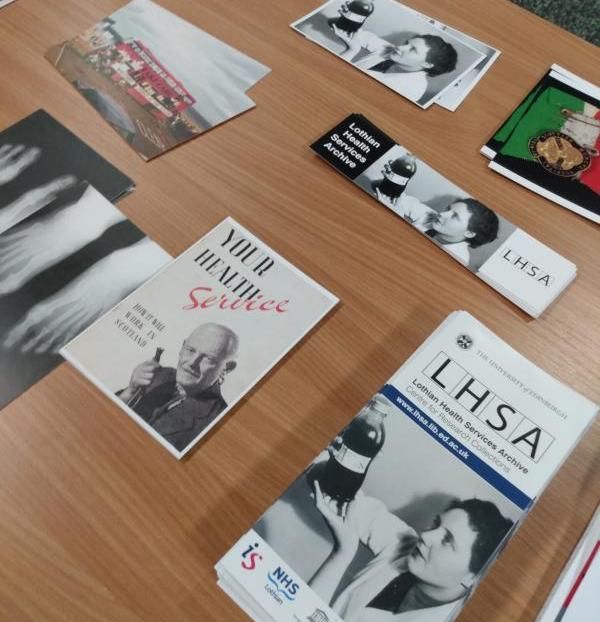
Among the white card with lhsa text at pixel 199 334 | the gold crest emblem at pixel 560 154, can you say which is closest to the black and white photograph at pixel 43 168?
the white card with lhsa text at pixel 199 334

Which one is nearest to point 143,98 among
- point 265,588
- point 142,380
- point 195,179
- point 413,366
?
point 195,179

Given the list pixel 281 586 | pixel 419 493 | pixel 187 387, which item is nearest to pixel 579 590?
pixel 419 493

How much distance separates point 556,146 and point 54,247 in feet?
2.11

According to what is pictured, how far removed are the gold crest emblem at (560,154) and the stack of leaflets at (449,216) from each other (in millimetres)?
118

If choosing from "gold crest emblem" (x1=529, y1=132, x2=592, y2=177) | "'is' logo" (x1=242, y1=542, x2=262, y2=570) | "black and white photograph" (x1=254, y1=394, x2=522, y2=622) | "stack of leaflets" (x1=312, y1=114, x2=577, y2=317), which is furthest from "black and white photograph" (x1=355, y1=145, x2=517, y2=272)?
"'is' logo" (x1=242, y1=542, x2=262, y2=570)

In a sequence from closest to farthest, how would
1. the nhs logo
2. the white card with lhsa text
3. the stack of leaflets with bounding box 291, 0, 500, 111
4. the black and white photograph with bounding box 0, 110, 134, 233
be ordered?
the nhs logo → the white card with lhsa text → the black and white photograph with bounding box 0, 110, 134, 233 → the stack of leaflets with bounding box 291, 0, 500, 111

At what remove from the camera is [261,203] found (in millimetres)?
761

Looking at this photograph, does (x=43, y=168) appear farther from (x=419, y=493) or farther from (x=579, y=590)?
(x=579, y=590)

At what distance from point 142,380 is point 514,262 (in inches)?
17.3

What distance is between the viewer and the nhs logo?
0.51 meters

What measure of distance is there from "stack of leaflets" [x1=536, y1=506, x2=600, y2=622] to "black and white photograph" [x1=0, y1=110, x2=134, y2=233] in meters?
0.62

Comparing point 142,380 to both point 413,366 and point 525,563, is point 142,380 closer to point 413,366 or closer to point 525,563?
point 413,366

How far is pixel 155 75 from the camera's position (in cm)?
84

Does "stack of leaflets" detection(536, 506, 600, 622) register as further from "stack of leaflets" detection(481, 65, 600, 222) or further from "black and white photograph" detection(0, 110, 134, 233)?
"black and white photograph" detection(0, 110, 134, 233)
